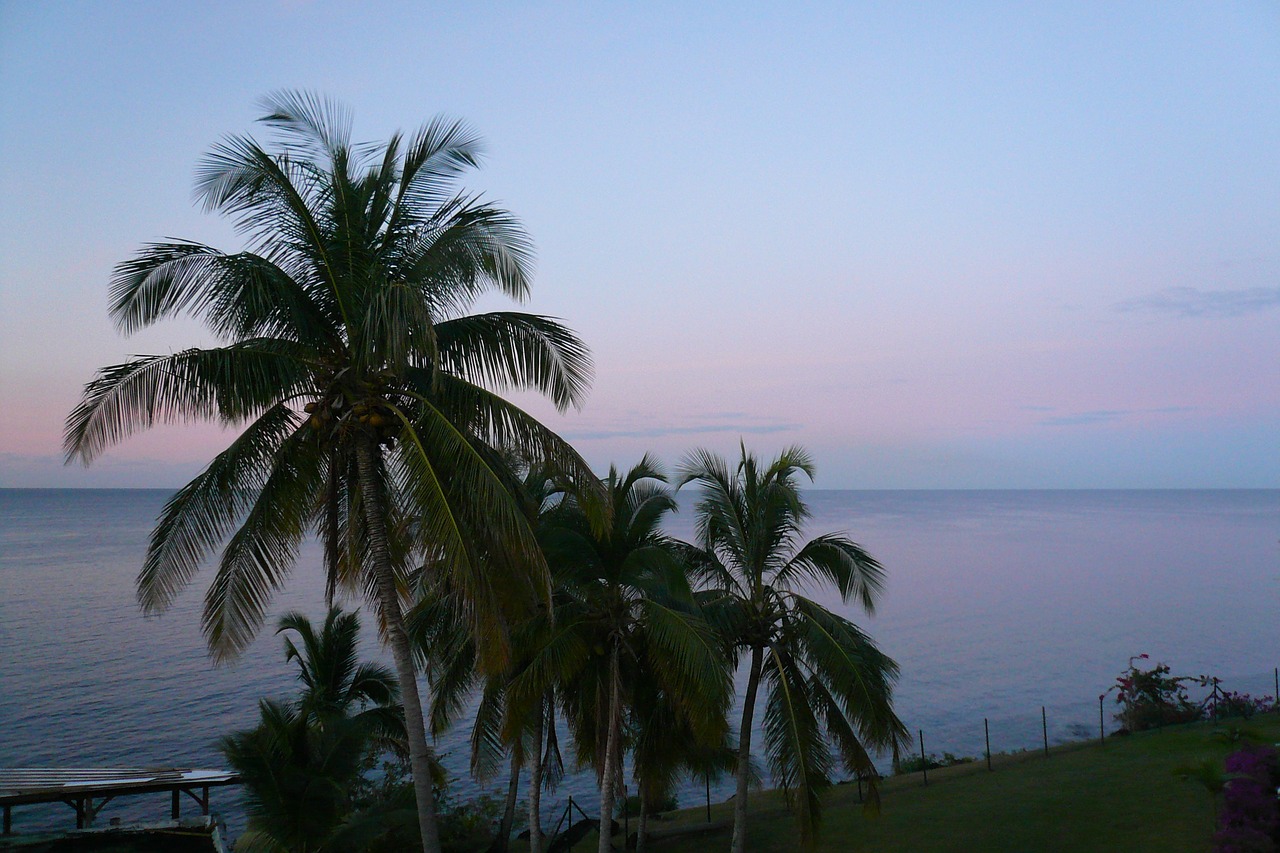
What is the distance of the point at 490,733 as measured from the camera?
1662cm

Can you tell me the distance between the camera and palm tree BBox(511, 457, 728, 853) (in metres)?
13.9

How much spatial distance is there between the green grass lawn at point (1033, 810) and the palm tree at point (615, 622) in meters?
7.05

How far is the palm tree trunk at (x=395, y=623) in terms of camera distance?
10.8 metres

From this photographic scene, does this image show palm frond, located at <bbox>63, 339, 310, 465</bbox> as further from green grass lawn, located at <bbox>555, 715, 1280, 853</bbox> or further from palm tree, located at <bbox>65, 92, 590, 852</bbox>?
green grass lawn, located at <bbox>555, 715, 1280, 853</bbox>

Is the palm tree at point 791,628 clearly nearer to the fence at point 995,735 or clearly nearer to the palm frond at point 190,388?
the palm frond at point 190,388

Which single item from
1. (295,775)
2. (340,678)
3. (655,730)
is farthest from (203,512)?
(340,678)

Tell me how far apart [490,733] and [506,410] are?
831cm

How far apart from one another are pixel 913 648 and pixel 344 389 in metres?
50.7

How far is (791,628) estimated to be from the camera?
1609 cm

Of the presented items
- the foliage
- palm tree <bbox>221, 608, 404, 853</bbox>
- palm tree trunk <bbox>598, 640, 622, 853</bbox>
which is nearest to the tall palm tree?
palm tree trunk <bbox>598, 640, 622, 853</bbox>

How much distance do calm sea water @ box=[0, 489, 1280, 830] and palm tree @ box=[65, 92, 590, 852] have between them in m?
15.1

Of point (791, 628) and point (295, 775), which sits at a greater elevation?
point (791, 628)

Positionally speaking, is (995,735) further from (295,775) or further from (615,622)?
(295,775)

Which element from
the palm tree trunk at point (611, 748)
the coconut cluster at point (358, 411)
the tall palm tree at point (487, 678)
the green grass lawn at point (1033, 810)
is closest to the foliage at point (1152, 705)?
the green grass lawn at point (1033, 810)
